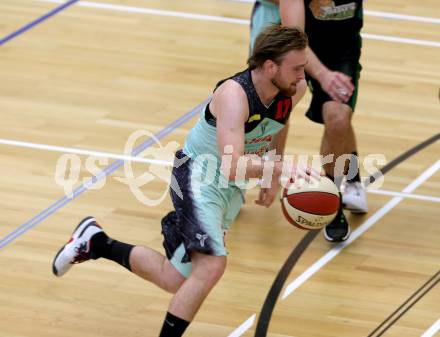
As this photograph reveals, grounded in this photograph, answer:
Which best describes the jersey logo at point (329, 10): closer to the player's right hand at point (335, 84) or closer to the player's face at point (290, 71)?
the player's right hand at point (335, 84)

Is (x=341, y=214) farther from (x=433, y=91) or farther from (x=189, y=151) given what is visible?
(x=433, y=91)

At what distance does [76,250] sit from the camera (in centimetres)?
588

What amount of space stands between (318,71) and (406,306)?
1.46 metres

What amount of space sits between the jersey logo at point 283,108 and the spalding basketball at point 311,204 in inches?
15.6

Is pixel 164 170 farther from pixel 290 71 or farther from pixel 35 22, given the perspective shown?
pixel 35 22

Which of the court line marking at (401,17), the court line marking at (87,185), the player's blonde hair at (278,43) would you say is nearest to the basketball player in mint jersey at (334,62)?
the player's blonde hair at (278,43)

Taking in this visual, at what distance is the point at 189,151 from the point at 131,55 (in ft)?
14.7

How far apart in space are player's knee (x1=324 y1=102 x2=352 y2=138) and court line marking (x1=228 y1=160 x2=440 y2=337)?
2.22 feet

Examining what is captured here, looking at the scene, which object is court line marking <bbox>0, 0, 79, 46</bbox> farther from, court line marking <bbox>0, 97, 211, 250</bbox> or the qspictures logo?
the qspictures logo

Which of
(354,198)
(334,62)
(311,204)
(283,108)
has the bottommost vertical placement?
(354,198)

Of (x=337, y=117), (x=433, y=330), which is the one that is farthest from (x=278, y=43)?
(x=433, y=330)

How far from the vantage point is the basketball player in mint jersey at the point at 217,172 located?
17.4 ft

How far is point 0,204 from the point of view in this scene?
7.25 meters

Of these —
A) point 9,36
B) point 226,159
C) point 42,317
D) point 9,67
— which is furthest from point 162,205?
point 9,36
